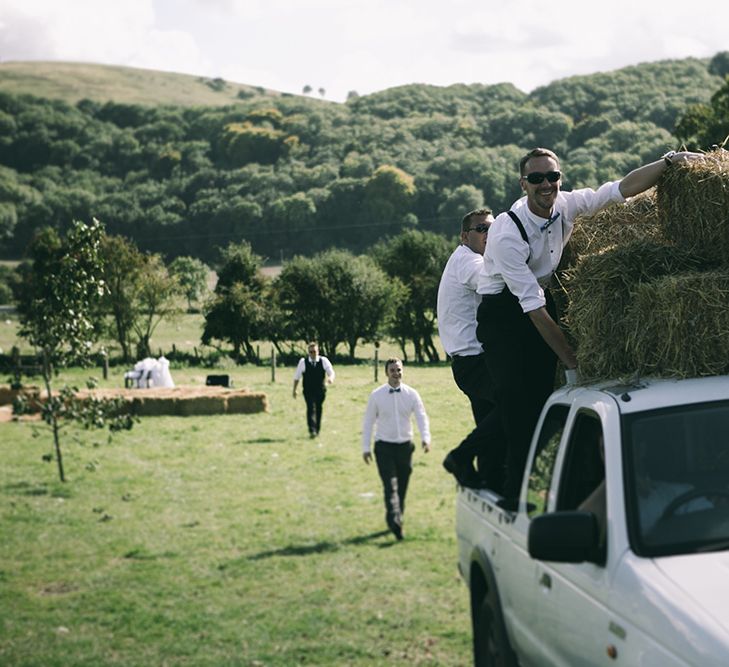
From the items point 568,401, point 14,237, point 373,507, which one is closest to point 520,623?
point 568,401

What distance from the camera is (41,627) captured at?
13.1 metres

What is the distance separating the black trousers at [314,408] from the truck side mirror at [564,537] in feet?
79.5

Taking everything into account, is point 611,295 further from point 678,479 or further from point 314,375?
point 314,375

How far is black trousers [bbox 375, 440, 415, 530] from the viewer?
16.5 meters

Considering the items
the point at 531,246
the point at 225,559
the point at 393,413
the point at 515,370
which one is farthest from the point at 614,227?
the point at 225,559

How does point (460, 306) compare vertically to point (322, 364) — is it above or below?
above

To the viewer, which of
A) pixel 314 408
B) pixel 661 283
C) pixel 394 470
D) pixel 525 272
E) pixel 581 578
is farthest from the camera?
pixel 314 408

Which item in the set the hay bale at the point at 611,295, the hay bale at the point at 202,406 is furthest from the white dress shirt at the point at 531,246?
the hay bale at the point at 202,406

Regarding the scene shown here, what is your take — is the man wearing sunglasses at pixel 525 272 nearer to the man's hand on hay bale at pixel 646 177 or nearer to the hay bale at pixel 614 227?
the man's hand on hay bale at pixel 646 177

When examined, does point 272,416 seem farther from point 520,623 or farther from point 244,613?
point 520,623

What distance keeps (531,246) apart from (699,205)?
0.96 m

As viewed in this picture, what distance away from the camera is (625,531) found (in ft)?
14.9

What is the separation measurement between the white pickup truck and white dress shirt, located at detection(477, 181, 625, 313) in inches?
27.5

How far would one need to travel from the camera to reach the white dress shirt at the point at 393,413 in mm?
16297
